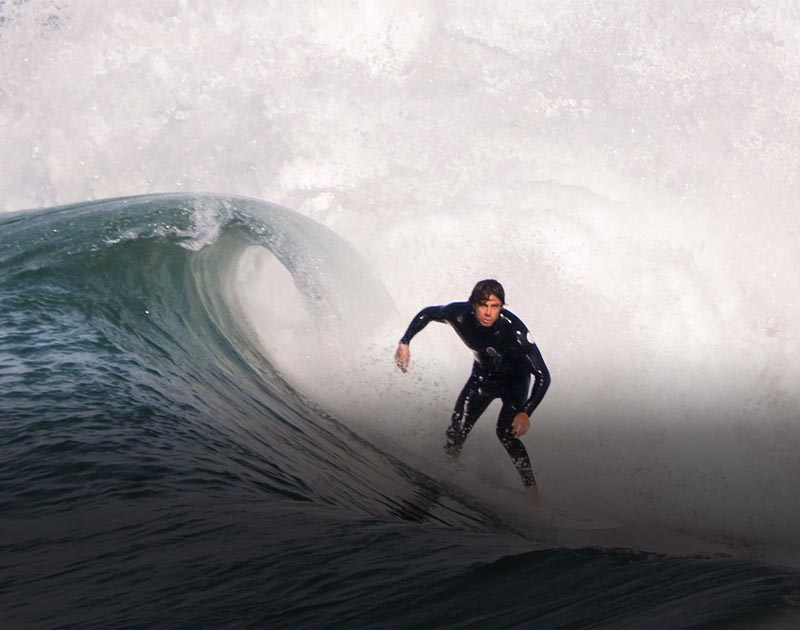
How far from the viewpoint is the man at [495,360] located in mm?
5579

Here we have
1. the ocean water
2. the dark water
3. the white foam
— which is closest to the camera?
the dark water

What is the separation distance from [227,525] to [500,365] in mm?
3142

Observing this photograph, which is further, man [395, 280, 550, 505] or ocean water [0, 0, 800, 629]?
man [395, 280, 550, 505]

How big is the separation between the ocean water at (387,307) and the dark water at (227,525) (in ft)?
0.06

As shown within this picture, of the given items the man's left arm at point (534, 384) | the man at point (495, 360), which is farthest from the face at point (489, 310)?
the man's left arm at point (534, 384)

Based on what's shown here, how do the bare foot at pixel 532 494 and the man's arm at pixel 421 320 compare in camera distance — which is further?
the bare foot at pixel 532 494

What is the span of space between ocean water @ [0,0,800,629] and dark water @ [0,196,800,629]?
0.02m

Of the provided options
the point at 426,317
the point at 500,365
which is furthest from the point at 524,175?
the point at 426,317

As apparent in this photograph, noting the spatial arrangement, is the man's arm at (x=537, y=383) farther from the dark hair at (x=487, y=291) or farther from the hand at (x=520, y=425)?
the dark hair at (x=487, y=291)

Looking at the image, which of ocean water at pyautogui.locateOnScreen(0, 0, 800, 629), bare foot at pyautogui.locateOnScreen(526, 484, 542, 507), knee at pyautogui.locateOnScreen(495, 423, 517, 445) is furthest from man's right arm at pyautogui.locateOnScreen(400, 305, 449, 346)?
bare foot at pyautogui.locateOnScreen(526, 484, 542, 507)

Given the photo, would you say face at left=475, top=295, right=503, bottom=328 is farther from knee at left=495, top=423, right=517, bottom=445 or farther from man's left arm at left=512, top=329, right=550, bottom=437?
knee at left=495, top=423, right=517, bottom=445

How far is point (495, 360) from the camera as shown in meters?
6.05

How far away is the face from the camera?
5435 mm

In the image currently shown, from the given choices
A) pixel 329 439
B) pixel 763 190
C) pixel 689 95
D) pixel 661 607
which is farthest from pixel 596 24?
pixel 661 607
